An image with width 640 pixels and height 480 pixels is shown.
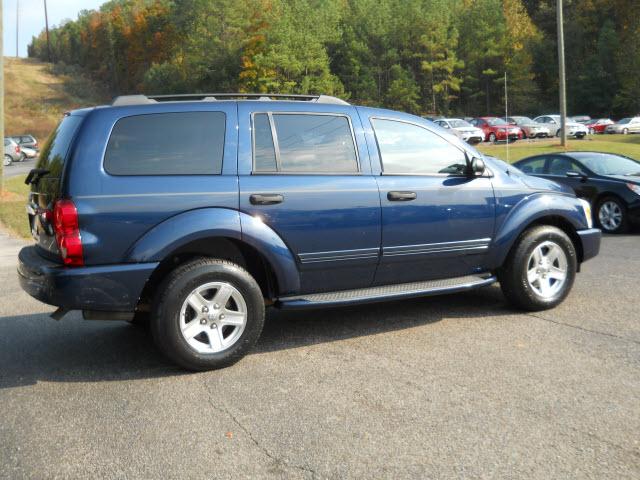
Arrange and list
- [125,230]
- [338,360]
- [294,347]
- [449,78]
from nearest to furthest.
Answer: [125,230] → [338,360] → [294,347] → [449,78]

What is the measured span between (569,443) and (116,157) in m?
3.36

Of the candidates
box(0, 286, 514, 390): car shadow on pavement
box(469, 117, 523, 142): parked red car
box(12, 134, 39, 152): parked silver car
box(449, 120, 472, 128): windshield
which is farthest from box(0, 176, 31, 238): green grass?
box(12, 134, 39, 152): parked silver car

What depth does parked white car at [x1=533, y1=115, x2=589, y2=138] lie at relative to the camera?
44.0 metres

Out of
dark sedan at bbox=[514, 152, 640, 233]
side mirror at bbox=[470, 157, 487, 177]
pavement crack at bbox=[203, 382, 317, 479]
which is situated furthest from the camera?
dark sedan at bbox=[514, 152, 640, 233]

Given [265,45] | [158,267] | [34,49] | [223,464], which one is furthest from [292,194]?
[34,49]

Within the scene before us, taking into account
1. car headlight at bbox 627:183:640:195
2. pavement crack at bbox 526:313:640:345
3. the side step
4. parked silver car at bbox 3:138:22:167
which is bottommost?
pavement crack at bbox 526:313:640:345

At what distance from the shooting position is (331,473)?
132 inches

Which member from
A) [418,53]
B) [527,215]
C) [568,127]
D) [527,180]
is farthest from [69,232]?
[418,53]

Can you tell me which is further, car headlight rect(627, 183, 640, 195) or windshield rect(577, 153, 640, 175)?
windshield rect(577, 153, 640, 175)

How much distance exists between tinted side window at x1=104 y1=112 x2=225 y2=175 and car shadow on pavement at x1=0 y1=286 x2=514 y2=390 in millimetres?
1414

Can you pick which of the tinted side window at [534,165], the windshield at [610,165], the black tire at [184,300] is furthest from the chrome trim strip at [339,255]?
the tinted side window at [534,165]

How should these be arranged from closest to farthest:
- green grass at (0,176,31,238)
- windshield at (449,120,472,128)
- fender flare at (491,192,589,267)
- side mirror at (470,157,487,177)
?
side mirror at (470,157,487,177)
fender flare at (491,192,589,267)
green grass at (0,176,31,238)
windshield at (449,120,472,128)

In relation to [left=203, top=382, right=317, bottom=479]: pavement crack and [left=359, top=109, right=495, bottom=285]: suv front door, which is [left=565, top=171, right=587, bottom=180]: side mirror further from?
[left=203, top=382, right=317, bottom=479]: pavement crack

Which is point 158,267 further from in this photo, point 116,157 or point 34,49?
point 34,49
